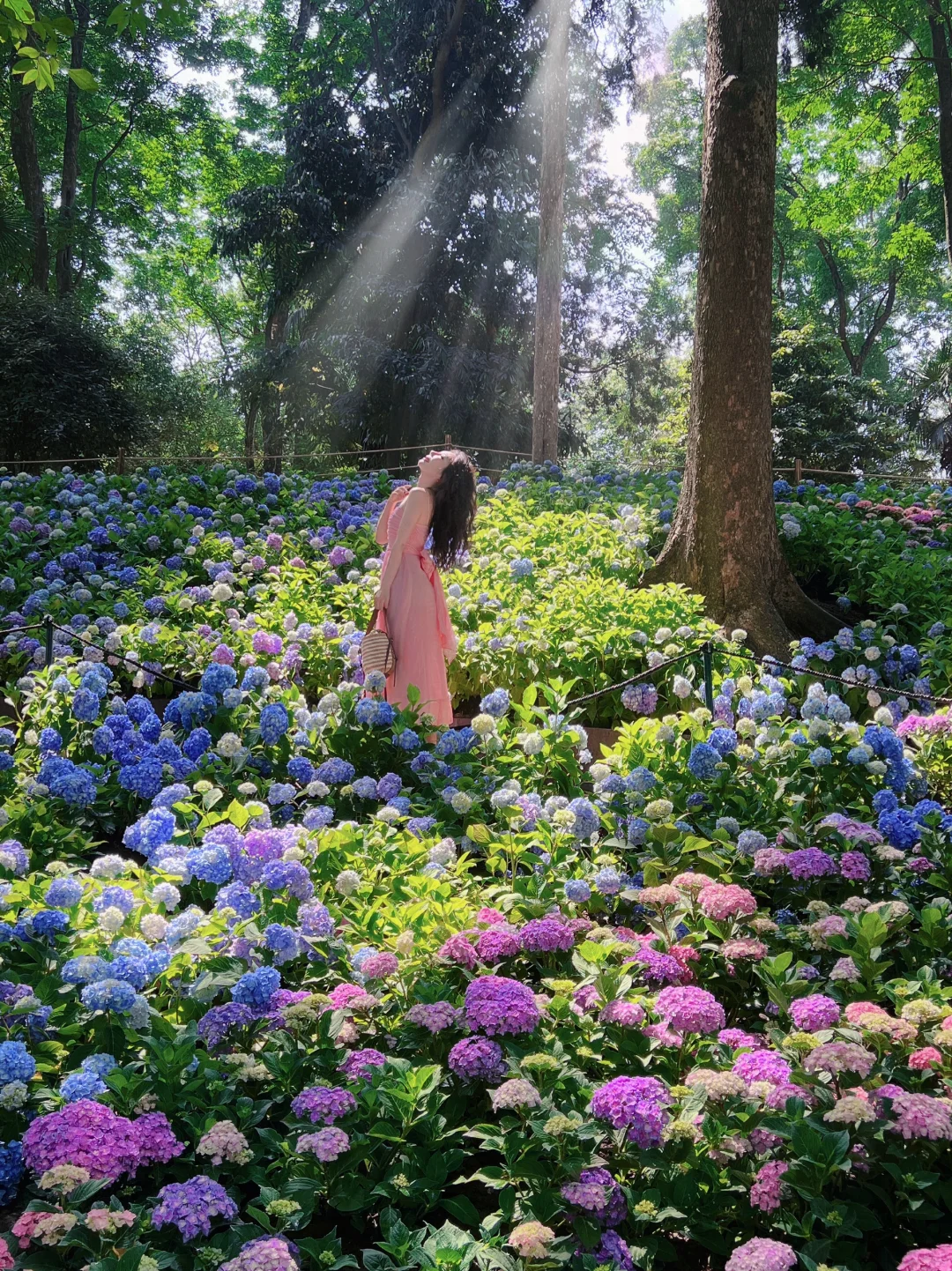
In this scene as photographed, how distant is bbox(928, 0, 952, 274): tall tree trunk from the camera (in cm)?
1246

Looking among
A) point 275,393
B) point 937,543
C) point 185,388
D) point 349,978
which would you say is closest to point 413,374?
point 275,393

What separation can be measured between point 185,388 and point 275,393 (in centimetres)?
499

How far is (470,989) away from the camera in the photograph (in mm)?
2271

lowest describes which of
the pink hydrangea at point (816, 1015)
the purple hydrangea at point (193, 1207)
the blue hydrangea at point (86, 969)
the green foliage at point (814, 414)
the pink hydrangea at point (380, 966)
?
the purple hydrangea at point (193, 1207)

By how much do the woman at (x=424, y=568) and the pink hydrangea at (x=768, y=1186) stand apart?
10.4 ft

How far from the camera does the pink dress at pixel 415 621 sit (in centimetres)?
498

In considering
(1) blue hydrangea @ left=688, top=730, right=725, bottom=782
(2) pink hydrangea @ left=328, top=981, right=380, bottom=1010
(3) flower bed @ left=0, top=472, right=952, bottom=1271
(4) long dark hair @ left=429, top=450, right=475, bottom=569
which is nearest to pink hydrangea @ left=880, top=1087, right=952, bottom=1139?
(3) flower bed @ left=0, top=472, right=952, bottom=1271

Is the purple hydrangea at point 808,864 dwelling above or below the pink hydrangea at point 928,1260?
above

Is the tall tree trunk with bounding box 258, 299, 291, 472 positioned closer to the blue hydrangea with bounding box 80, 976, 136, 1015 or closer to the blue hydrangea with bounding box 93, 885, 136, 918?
the blue hydrangea with bounding box 93, 885, 136, 918

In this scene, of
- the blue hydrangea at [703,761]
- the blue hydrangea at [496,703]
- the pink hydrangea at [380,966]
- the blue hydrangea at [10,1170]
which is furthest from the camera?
the blue hydrangea at [496,703]

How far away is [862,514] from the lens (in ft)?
29.1

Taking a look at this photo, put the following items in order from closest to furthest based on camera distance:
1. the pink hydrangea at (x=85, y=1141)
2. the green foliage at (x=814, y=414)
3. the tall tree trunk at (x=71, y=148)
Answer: the pink hydrangea at (x=85, y=1141)
the green foliage at (x=814, y=414)
the tall tree trunk at (x=71, y=148)

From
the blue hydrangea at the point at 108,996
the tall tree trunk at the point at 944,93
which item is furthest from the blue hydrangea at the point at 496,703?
the tall tree trunk at the point at 944,93

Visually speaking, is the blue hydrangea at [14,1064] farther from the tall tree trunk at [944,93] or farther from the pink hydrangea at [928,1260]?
the tall tree trunk at [944,93]
